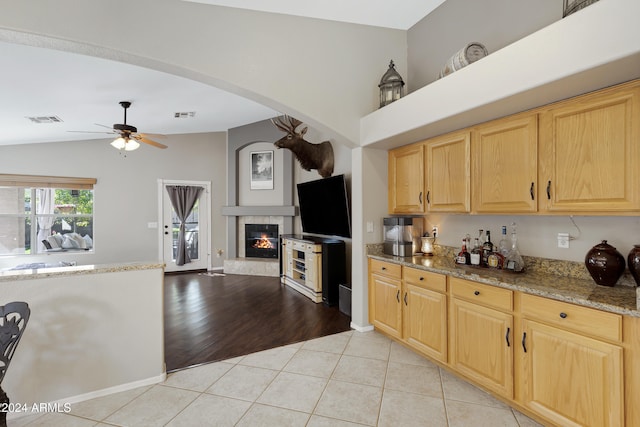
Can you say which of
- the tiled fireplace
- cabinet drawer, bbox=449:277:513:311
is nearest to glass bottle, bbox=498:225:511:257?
cabinet drawer, bbox=449:277:513:311

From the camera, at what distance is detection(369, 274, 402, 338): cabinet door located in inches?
120

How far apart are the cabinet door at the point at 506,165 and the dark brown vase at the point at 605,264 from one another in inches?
16.7

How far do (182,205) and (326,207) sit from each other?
376 cm

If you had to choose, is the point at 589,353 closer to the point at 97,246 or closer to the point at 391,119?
the point at 391,119

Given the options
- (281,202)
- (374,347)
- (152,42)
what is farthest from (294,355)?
(281,202)

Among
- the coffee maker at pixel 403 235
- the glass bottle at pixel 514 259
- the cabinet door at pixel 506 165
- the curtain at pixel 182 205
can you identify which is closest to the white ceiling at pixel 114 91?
the curtain at pixel 182 205

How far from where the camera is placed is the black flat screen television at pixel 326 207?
4.38 meters

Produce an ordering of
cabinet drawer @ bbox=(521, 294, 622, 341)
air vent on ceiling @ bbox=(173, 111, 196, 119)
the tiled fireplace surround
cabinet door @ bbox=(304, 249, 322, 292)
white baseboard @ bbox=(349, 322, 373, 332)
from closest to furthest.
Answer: cabinet drawer @ bbox=(521, 294, 622, 341) → white baseboard @ bbox=(349, 322, 373, 332) → cabinet door @ bbox=(304, 249, 322, 292) → air vent on ceiling @ bbox=(173, 111, 196, 119) → the tiled fireplace surround

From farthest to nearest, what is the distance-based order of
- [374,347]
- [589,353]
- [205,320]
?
[205,320], [374,347], [589,353]

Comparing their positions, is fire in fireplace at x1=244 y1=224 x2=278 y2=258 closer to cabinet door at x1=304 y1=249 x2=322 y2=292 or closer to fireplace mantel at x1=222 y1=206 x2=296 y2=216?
fireplace mantel at x1=222 y1=206 x2=296 y2=216

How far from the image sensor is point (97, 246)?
20.8ft

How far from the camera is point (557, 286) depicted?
1936 mm

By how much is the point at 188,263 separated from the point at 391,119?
18.9ft

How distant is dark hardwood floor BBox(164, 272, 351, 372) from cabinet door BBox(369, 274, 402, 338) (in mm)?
469
